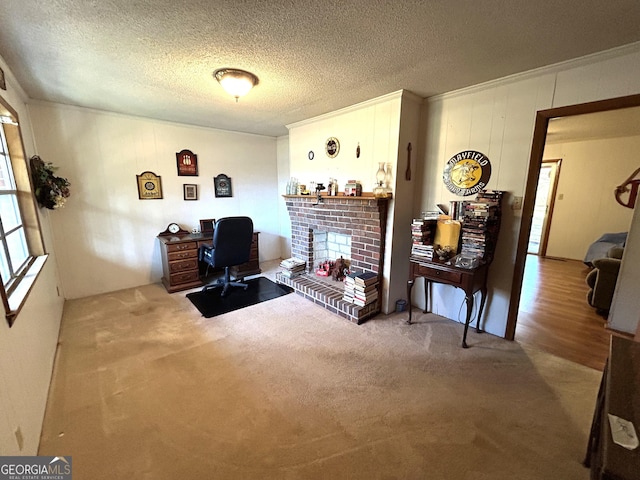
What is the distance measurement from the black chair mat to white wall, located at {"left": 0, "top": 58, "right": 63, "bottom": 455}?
1234mm

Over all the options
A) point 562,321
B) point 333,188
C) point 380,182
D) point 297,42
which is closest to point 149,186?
point 333,188

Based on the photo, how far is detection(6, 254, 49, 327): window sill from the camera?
Result: 137 centimetres

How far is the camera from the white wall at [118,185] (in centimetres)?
313

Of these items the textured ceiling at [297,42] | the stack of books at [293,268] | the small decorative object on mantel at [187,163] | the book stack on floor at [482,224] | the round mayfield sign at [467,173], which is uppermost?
the textured ceiling at [297,42]

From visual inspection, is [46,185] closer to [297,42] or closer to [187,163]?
[187,163]

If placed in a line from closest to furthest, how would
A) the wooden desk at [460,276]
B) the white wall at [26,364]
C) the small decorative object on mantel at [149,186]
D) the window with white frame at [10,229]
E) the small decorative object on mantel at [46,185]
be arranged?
the white wall at [26,364] < the window with white frame at [10,229] < the wooden desk at [460,276] < the small decorative object on mantel at [46,185] < the small decorative object on mantel at [149,186]

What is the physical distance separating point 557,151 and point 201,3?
22.0ft

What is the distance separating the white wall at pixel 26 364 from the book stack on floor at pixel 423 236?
2762 mm

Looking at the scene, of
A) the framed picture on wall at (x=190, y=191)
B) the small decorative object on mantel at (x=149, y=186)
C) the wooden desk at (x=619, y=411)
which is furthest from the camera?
the framed picture on wall at (x=190, y=191)

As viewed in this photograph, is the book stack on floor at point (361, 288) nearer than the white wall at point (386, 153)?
No

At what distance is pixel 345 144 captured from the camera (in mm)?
3137

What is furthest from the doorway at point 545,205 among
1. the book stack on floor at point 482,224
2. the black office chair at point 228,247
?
the black office chair at point 228,247

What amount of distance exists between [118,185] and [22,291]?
224 cm

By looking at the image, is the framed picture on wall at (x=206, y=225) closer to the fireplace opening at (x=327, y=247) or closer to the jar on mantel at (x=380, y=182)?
A: the fireplace opening at (x=327, y=247)
